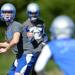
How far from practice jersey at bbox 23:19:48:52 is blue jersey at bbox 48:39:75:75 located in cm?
361

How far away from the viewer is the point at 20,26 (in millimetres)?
11070

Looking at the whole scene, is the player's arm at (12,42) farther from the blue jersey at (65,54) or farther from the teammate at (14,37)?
the blue jersey at (65,54)

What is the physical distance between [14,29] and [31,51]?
566 mm

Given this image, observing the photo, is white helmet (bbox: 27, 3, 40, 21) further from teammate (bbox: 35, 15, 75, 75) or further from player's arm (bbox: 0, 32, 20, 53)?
teammate (bbox: 35, 15, 75, 75)

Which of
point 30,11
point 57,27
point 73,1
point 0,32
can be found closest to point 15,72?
point 30,11

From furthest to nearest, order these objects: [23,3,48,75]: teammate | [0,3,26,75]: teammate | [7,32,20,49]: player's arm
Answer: [23,3,48,75]: teammate → [0,3,26,75]: teammate → [7,32,20,49]: player's arm

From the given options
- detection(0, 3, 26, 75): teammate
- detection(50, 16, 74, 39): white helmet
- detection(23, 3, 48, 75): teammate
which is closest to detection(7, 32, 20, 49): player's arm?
detection(0, 3, 26, 75): teammate

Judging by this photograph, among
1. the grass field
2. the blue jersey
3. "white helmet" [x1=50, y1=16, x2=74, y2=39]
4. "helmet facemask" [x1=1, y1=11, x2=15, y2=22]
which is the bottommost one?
the grass field

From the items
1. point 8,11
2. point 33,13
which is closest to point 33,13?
point 33,13

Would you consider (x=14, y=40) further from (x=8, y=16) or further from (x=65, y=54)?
(x=65, y=54)

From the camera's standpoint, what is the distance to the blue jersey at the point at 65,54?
7.62 metres

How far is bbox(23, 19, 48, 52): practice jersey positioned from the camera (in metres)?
11.3

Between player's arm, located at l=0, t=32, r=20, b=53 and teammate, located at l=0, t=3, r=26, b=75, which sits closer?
player's arm, located at l=0, t=32, r=20, b=53

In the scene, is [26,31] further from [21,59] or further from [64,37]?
[64,37]
